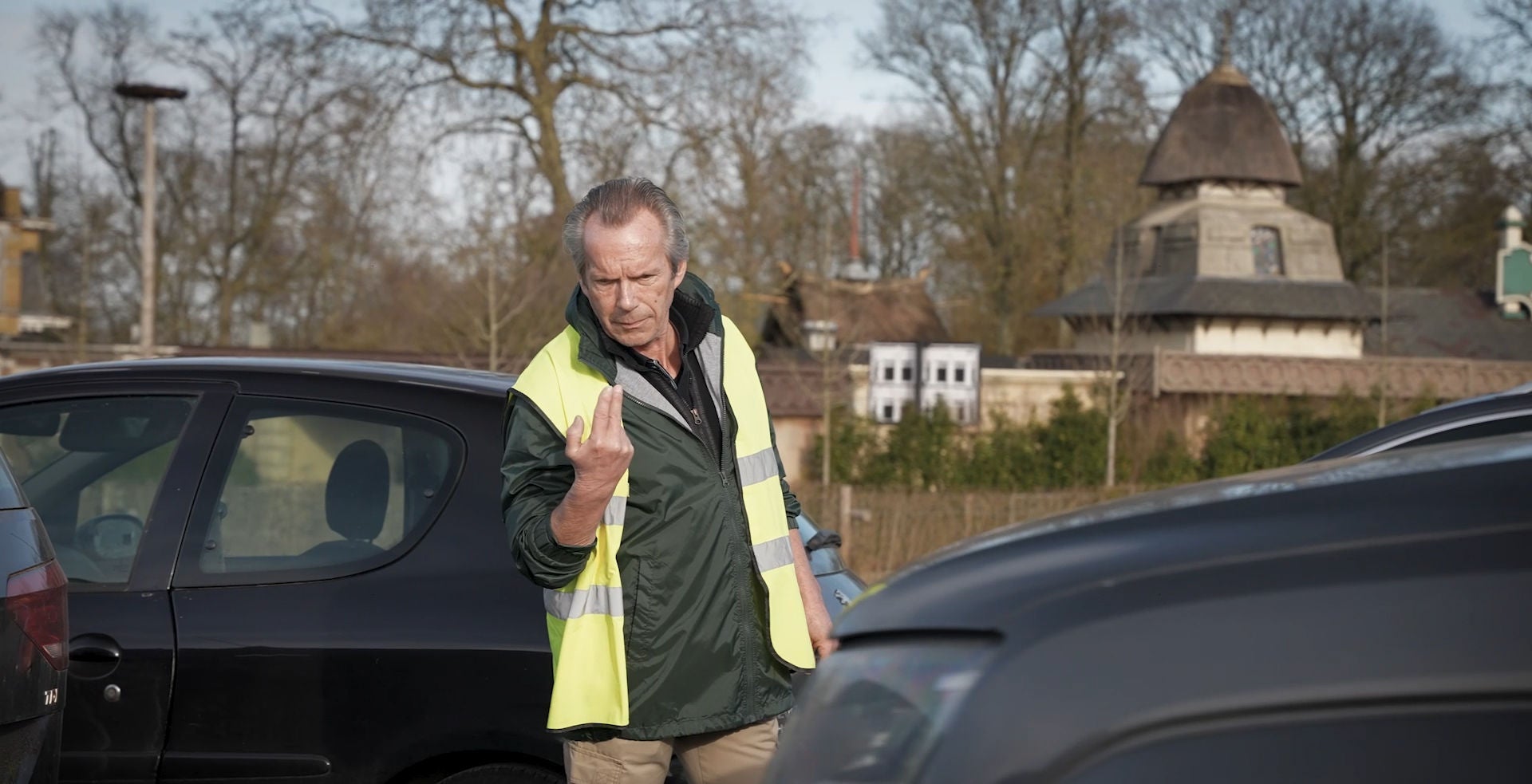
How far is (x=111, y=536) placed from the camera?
451 cm

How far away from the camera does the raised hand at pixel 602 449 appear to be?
2.97m

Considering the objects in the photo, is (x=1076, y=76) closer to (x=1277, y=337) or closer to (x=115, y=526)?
(x=1277, y=337)

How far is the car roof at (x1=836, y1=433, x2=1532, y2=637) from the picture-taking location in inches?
60.4

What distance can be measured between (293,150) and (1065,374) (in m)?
20.2

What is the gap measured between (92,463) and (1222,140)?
52.1 meters

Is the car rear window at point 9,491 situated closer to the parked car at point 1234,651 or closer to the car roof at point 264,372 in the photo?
the car roof at point 264,372

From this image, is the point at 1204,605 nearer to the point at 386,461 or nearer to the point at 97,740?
the point at 386,461

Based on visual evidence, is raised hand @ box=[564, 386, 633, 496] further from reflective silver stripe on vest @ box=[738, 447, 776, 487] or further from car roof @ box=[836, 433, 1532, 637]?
car roof @ box=[836, 433, 1532, 637]

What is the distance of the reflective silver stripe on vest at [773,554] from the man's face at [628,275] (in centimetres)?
47

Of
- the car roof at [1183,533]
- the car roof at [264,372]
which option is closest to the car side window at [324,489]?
the car roof at [264,372]

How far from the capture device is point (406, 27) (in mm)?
32250

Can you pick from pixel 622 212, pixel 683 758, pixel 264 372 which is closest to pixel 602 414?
pixel 622 212

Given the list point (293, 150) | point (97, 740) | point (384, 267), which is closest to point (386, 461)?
point (97, 740)

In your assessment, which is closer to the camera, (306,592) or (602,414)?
(602,414)
